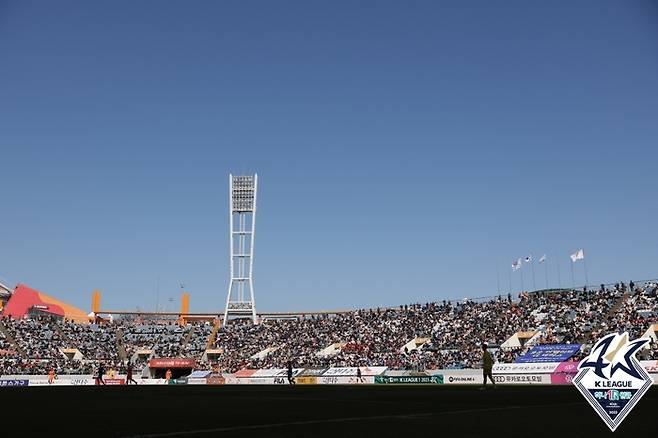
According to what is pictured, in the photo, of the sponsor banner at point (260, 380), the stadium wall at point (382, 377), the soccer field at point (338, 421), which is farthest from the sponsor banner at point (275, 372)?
the soccer field at point (338, 421)

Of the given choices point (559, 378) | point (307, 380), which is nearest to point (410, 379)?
point (307, 380)

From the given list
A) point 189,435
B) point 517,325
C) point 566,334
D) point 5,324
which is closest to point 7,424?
point 189,435

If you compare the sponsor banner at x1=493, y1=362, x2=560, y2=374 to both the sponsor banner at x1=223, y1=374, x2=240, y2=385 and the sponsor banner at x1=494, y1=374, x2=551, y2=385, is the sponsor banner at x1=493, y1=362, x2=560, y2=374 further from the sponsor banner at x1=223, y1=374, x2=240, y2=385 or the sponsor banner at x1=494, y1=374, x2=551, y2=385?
the sponsor banner at x1=223, y1=374, x2=240, y2=385

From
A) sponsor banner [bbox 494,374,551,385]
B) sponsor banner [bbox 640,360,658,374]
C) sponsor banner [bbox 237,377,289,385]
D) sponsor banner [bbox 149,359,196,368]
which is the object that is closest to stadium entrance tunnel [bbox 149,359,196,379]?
sponsor banner [bbox 149,359,196,368]

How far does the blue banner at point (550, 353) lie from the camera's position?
49.5 meters

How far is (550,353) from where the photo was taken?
50.8 meters

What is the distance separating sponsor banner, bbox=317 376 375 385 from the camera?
178 ft

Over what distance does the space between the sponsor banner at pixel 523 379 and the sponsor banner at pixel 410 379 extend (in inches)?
175

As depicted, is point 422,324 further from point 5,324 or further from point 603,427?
point 603,427

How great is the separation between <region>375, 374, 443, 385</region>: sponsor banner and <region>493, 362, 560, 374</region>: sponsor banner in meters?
4.32

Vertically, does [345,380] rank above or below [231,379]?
above

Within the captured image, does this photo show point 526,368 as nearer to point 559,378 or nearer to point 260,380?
point 559,378

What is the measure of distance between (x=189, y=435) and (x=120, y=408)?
329 inches

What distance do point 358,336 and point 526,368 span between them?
30.0 m
